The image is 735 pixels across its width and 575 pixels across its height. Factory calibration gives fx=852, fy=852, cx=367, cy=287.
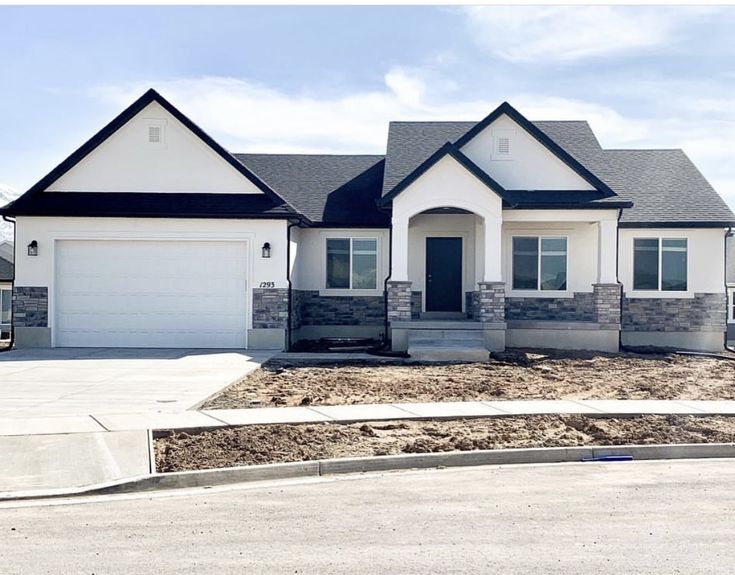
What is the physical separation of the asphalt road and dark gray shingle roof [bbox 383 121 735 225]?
1444cm

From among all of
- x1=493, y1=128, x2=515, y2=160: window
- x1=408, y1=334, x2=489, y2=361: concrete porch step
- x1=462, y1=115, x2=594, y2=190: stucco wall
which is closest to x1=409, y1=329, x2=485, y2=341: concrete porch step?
x1=408, y1=334, x2=489, y2=361: concrete porch step

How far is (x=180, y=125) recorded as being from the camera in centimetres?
2189

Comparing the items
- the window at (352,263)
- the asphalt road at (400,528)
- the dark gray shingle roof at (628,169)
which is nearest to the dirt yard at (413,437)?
the asphalt road at (400,528)

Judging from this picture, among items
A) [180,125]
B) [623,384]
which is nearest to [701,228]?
[623,384]

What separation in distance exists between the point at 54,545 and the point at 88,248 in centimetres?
1616

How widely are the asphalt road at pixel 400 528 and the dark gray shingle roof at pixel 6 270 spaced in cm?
3249

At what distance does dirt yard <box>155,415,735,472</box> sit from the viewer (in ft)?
32.6

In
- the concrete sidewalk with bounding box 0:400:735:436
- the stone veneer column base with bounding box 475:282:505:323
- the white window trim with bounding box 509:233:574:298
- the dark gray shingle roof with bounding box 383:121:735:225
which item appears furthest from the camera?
the white window trim with bounding box 509:233:574:298

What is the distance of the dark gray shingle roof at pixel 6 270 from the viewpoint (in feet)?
124

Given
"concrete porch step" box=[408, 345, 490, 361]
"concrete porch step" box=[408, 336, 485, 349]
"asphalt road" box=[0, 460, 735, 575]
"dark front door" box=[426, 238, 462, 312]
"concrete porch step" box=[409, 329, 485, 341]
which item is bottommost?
"asphalt road" box=[0, 460, 735, 575]

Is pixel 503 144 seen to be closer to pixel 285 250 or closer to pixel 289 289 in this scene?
pixel 285 250

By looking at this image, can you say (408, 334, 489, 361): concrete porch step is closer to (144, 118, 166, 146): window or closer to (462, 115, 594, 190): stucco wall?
(462, 115, 594, 190): stucco wall

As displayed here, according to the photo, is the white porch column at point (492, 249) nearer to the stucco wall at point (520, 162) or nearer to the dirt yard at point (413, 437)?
the stucco wall at point (520, 162)

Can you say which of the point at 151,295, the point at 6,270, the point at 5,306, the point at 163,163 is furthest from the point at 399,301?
the point at 5,306
